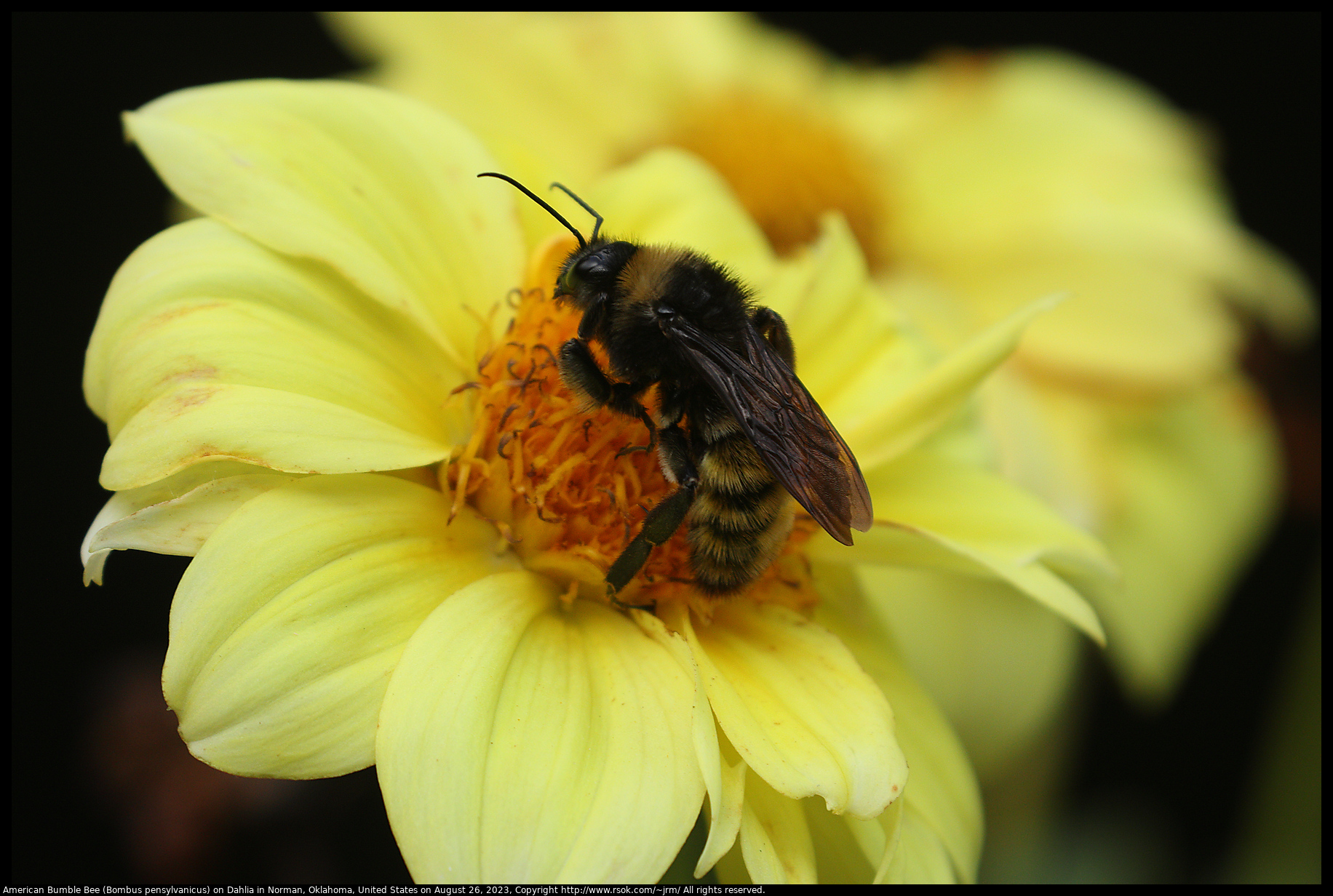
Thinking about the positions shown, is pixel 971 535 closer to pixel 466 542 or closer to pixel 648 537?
pixel 648 537

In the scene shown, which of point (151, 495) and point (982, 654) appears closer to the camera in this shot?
point (151, 495)

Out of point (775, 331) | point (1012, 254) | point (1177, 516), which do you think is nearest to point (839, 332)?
point (775, 331)

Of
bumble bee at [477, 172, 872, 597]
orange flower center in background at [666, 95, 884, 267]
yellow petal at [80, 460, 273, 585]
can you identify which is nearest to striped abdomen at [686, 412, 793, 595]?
bumble bee at [477, 172, 872, 597]

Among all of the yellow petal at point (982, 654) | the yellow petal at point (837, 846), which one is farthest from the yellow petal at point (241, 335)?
A: the yellow petal at point (982, 654)

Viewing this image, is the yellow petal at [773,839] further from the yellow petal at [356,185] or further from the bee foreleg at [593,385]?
the yellow petal at [356,185]

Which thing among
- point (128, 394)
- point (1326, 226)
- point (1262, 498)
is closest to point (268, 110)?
point (128, 394)
